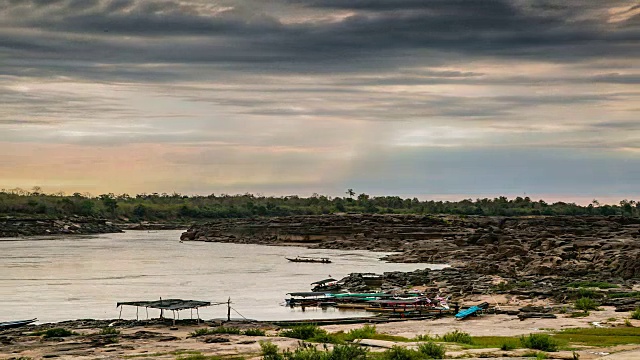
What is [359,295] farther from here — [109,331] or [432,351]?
[432,351]

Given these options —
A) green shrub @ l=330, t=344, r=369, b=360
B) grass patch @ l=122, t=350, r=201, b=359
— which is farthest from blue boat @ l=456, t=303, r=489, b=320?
green shrub @ l=330, t=344, r=369, b=360

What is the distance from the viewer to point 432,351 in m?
22.2

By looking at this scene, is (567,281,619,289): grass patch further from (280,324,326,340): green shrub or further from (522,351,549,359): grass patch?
(522,351,549,359): grass patch

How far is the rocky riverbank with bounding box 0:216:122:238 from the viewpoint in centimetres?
12444

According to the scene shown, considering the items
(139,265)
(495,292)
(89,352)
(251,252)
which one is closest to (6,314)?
(89,352)

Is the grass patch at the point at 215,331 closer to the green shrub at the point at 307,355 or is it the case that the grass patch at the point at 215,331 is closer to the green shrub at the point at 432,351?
the green shrub at the point at 307,355

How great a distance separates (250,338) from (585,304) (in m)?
14.5

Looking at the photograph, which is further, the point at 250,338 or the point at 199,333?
the point at 199,333

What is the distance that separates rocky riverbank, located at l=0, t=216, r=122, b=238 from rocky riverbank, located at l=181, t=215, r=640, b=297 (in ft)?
77.7

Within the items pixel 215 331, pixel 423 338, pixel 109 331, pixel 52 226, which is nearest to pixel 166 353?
pixel 215 331

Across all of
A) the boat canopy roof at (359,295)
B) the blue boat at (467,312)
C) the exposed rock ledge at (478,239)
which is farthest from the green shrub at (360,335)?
the exposed rock ledge at (478,239)

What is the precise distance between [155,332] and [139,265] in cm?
3946

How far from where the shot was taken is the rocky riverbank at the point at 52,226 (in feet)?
408

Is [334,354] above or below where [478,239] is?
below
